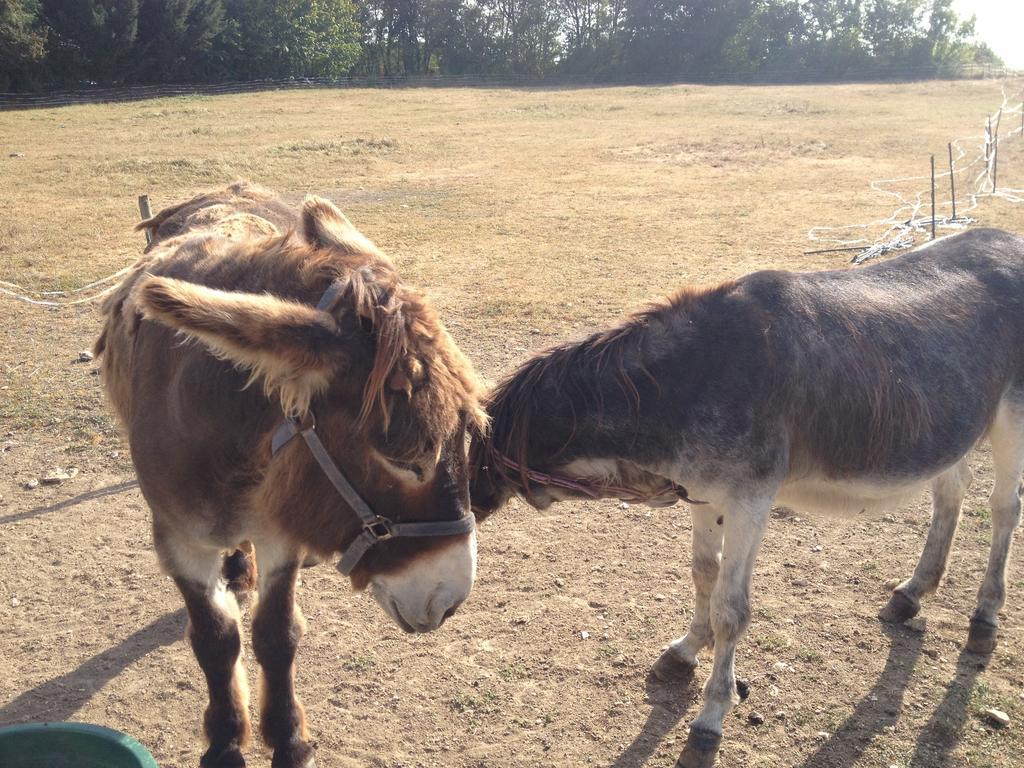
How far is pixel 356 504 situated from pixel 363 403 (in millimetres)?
366

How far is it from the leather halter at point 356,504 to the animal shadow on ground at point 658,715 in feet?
5.16

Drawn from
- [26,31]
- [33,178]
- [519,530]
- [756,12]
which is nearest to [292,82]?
[26,31]

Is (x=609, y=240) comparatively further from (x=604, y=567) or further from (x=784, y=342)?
(x=784, y=342)

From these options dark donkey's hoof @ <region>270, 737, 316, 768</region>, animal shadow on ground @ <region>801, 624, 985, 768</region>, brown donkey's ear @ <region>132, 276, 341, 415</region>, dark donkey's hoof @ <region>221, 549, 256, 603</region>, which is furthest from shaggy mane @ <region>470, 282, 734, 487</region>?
dark donkey's hoof @ <region>221, 549, 256, 603</region>

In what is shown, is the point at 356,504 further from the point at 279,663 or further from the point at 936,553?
the point at 936,553

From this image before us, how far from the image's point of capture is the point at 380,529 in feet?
8.57

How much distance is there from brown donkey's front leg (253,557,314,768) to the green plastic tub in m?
0.65

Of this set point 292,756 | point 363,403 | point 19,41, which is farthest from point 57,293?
point 19,41

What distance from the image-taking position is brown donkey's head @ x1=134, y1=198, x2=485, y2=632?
90.1 inches

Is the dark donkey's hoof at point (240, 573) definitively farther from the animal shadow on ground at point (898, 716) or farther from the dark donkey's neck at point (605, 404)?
the animal shadow on ground at point (898, 716)

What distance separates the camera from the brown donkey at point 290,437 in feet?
7.82

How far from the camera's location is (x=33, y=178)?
18266 millimetres

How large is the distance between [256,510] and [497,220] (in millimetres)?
12349

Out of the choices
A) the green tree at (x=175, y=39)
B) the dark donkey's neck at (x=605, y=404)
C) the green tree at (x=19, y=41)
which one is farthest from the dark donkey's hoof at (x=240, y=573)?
the green tree at (x=175, y=39)
